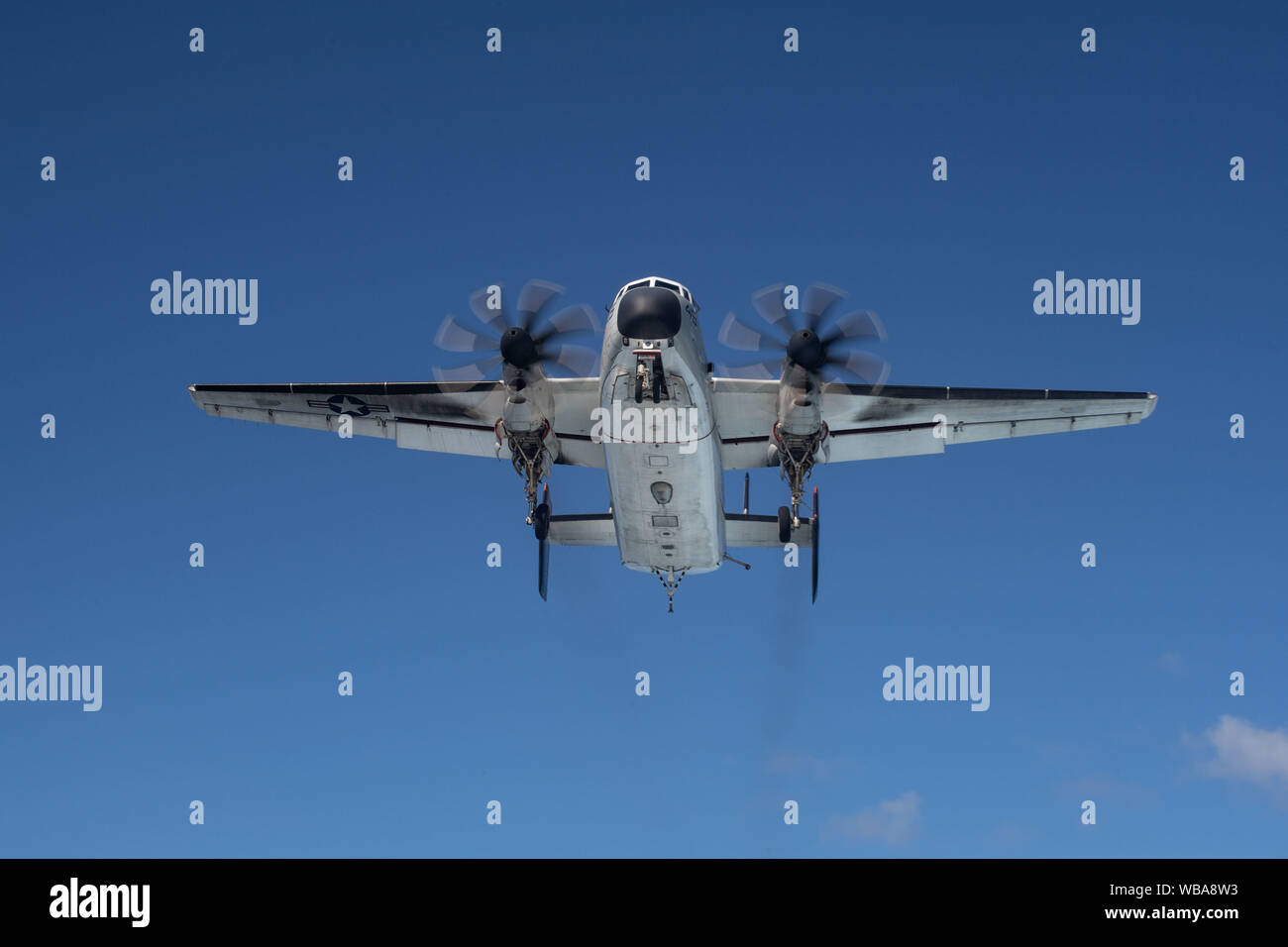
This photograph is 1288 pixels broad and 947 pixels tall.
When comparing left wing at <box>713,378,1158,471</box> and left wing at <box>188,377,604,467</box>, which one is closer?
left wing at <box>713,378,1158,471</box>

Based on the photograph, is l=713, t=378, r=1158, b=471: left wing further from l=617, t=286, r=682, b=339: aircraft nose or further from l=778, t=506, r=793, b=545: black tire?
l=617, t=286, r=682, b=339: aircraft nose

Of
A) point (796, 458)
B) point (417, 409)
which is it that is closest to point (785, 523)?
point (796, 458)

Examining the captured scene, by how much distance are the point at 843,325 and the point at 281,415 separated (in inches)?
624

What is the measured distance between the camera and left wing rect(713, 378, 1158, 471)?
29.4 meters

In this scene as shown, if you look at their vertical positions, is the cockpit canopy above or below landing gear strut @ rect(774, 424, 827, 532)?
above

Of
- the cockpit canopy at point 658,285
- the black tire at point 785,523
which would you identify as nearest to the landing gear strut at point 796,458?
the black tire at point 785,523

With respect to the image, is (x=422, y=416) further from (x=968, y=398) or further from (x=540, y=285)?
(x=968, y=398)

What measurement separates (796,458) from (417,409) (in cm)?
1049

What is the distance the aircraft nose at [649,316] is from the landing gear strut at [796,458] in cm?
541

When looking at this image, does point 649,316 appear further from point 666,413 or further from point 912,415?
point 912,415

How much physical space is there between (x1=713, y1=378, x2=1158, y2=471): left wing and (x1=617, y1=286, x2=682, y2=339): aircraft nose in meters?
5.82

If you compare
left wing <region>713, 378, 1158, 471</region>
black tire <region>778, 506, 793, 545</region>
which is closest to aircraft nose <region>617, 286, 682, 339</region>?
left wing <region>713, 378, 1158, 471</region>

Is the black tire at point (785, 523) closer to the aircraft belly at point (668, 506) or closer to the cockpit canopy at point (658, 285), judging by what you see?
the aircraft belly at point (668, 506)

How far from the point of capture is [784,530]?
29219mm
